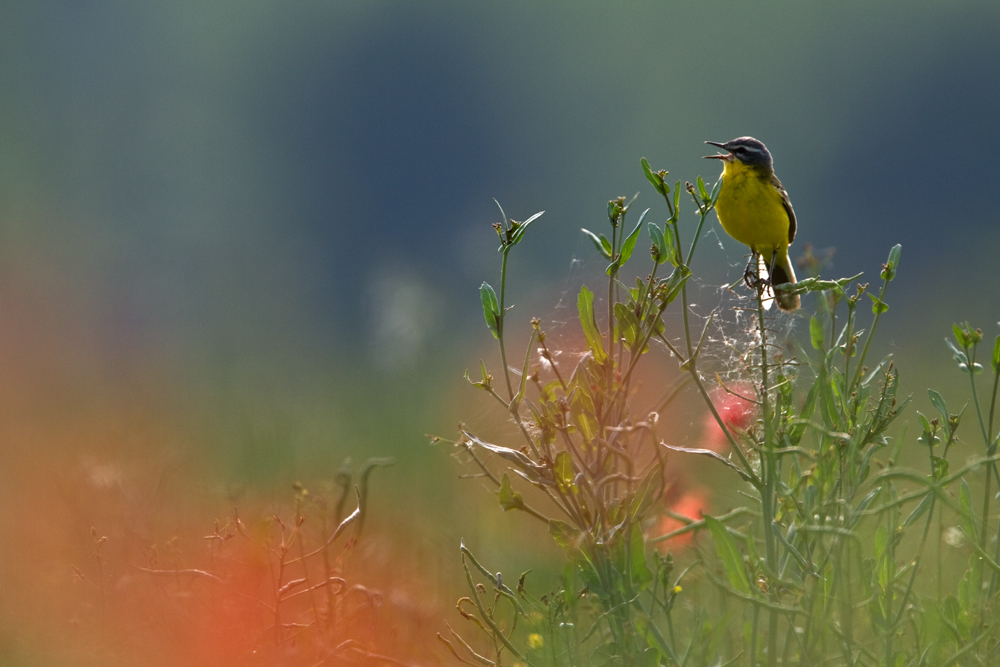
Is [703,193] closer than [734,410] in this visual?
Yes

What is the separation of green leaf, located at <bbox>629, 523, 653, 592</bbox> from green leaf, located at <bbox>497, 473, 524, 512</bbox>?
Answer: 135 millimetres

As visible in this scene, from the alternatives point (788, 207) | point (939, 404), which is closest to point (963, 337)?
point (939, 404)

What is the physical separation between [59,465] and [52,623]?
70cm

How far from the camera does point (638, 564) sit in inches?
39.5

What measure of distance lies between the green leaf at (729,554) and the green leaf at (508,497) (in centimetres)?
23

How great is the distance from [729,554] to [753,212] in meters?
1.30

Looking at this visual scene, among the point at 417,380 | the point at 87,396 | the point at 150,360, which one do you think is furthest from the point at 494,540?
the point at 150,360

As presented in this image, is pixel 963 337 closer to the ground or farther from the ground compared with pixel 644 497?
farther from the ground

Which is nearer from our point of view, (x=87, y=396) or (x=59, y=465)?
(x=59, y=465)

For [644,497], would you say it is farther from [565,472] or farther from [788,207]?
[788,207]

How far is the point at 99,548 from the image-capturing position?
1224 millimetres

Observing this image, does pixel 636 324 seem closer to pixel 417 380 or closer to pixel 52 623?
pixel 52 623

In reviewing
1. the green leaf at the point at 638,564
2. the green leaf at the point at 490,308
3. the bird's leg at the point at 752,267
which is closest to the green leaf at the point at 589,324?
the green leaf at the point at 490,308

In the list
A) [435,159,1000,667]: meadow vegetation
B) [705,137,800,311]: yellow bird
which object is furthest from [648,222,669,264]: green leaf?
[705,137,800,311]: yellow bird
